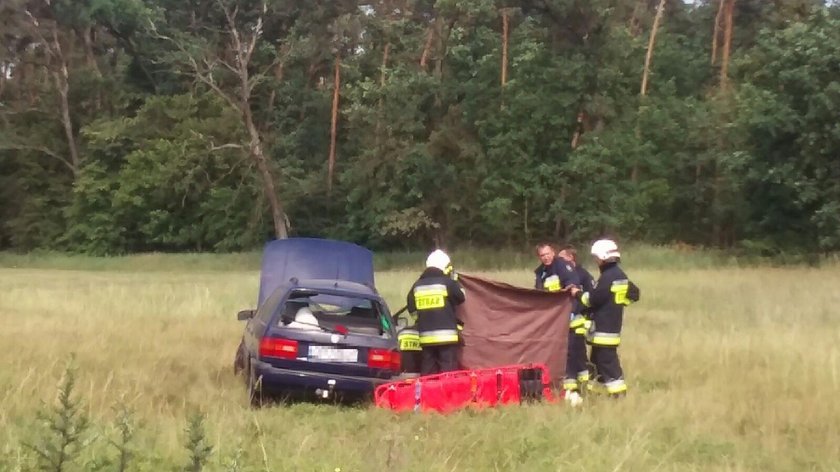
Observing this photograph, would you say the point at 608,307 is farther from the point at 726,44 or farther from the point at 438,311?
the point at 726,44

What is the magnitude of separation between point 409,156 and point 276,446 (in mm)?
32583

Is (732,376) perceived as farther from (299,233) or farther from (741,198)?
(299,233)

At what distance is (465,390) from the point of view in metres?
9.21

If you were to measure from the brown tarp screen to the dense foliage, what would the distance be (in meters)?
25.0

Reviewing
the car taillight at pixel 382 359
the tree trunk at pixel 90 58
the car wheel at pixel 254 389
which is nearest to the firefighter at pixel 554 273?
the car taillight at pixel 382 359

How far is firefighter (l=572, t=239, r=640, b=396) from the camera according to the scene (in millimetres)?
10039

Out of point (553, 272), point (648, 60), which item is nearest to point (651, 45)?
point (648, 60)

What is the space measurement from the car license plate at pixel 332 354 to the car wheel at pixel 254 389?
555mm

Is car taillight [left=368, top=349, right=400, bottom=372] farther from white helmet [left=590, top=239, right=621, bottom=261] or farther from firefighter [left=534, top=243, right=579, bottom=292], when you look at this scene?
firefighter [left=534, top=243, right=579, bottom=292]

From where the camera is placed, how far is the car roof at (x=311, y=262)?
13.5 meters

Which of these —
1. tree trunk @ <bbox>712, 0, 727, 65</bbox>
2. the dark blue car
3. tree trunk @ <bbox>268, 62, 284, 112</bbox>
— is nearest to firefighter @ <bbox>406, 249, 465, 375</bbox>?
the dark blue car

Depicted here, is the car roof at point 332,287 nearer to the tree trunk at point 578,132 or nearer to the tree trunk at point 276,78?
the tree trunk at point 578,132

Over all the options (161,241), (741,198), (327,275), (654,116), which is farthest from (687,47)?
(327,275)

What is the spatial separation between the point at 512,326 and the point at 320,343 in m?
2.59
